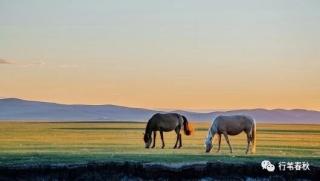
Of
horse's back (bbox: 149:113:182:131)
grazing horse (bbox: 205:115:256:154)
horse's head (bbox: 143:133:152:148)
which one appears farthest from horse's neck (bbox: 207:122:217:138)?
horse's head (bbox: 143:133:152:148)

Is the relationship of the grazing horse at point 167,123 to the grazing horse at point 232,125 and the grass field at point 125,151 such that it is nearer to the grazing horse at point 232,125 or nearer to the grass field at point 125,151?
the grass field at point 125,151

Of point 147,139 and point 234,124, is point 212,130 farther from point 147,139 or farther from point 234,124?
point 147,139

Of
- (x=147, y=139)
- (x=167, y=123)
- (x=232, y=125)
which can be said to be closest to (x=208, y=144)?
(x=232, y=125)

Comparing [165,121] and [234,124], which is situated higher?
[165,121]

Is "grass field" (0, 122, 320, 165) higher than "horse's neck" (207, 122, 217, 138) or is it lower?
lower

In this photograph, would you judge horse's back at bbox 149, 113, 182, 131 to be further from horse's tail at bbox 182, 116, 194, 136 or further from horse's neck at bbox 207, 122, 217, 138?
horse's neck at bbox 207, 122, 217, 138

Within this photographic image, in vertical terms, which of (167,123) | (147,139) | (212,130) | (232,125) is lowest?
(147,139)

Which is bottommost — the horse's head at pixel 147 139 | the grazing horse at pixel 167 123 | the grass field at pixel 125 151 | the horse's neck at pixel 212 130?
the grass field at pixel 125 151

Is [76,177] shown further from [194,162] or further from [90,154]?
[194,162]

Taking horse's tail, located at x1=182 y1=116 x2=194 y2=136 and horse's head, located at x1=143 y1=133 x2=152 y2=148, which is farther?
horse's tail, located at x1=182 y1=116 x2=194 y2=136

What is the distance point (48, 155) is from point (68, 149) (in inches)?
44.7

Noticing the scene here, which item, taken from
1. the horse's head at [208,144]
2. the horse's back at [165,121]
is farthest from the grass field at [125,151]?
the horse's back at [165,121]

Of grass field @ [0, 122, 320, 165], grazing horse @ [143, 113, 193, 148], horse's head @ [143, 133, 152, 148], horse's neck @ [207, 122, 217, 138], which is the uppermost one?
grazing horse @ [143, 113, 193, 148]

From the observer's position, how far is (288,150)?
17594mm
